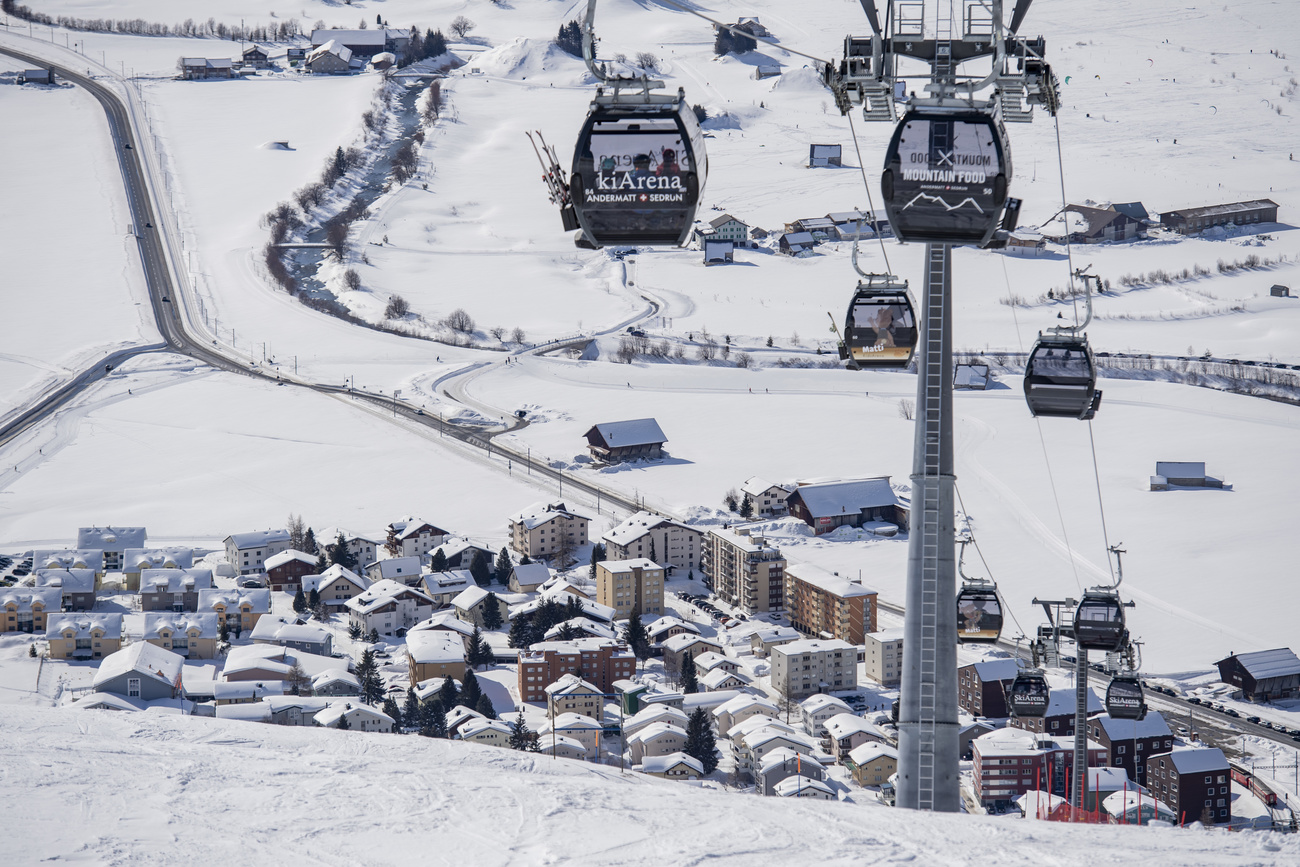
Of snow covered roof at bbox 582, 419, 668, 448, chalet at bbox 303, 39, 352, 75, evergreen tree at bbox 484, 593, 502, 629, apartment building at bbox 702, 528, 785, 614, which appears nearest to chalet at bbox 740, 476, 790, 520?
apartment building at bbox 702, 528, 785, 614

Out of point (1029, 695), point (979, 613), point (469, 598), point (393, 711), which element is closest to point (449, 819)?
point (979, 613)

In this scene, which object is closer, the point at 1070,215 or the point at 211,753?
the point at 211,753

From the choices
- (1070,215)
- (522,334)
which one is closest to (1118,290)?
(1070,215)

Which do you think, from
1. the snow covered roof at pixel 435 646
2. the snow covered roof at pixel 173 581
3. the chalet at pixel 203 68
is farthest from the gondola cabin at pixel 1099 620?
the chalet at pixel 203 68

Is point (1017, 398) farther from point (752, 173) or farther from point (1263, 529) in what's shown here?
point (752, 173)

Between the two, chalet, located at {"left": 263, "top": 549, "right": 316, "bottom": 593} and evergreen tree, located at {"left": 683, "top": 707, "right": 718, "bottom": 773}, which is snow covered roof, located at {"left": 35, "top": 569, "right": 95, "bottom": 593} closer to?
chalet, located at {"left": 263, "top": 549, "right": 316, "bottom": 593}

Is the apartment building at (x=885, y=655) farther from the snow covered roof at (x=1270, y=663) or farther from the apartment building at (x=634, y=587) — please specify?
the snow covered roof at (x=1270, y=663)
